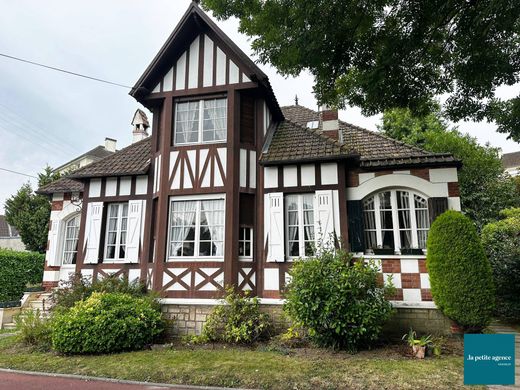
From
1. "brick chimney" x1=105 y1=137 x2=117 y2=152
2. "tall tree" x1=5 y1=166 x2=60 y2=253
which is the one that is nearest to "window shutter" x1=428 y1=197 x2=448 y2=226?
"tall tree" x1=5 y1=166 x2=60 y2=253

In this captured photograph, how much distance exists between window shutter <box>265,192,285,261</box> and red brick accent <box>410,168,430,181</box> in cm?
344

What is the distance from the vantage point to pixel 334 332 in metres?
7.16

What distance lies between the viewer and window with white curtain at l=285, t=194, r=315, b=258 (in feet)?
29.7

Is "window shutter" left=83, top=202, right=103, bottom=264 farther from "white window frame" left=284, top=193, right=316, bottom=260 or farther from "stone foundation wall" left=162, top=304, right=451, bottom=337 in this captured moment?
"white window frame" left=284, top=193, right=316, bottom=260

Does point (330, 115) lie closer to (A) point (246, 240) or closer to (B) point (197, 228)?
(A) point (246, 240)

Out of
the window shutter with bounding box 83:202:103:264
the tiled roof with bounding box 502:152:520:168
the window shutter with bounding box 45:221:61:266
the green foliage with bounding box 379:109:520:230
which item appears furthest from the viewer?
the tiled roof with bounding box 502:152:520:168

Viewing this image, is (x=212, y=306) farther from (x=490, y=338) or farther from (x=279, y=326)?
(x=490, y=338)

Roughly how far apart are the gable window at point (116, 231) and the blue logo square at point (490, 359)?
32.0ft

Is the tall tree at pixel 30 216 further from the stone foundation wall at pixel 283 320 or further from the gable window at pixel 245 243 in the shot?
the gable window at pixel 245 243

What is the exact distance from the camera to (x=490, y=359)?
2.10 metres

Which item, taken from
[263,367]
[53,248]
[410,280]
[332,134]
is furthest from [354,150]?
[53,248]

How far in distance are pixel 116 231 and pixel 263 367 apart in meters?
6.60

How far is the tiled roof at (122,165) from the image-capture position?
34.3 ft

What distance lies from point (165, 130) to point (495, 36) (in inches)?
303
